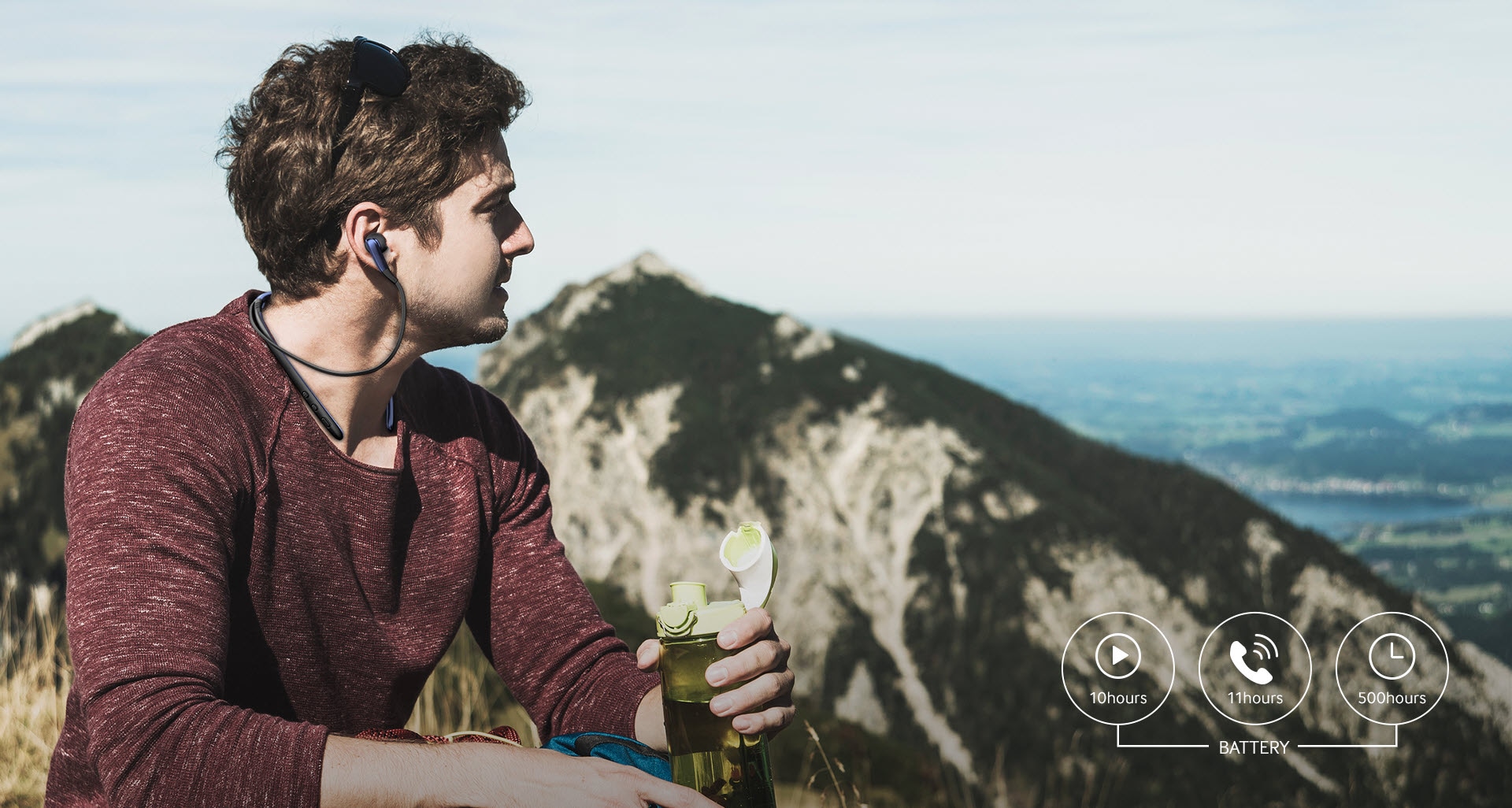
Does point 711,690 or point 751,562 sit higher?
point 751,562

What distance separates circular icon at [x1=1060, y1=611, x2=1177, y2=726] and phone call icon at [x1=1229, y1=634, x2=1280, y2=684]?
2203mm

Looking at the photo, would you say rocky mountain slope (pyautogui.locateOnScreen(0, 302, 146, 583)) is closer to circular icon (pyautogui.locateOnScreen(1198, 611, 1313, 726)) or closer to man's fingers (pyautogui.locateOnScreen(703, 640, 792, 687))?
man's fingers (pyautogui.locateOnScreen(703, 640, 792, 687))

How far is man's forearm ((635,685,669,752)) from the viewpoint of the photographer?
10.1 feet

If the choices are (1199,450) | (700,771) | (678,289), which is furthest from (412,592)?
(1199,450)

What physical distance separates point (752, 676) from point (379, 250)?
1.56 m

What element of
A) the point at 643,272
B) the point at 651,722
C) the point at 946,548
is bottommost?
the point at 946,548

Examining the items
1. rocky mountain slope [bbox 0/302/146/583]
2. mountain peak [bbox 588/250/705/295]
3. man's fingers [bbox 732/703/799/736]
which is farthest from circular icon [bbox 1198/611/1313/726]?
man's fingers [bbox 732/703/799/736]

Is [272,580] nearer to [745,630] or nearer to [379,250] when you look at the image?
[379,250]

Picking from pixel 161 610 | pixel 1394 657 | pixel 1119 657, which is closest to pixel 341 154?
pixel 161 610

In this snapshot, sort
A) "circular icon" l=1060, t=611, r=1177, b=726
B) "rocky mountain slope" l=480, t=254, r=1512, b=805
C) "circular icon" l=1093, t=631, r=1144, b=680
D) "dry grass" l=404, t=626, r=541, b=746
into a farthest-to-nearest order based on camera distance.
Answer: "circular icon" l=1093, t=631, r=1144, b=680 → "circular icon" l=1060, t=611, r=1177, b=726 → "rocky mountain slope" l=480, t=254, r=1512, b=805 → "dry grass" l=404, t=626, r=541, b=746

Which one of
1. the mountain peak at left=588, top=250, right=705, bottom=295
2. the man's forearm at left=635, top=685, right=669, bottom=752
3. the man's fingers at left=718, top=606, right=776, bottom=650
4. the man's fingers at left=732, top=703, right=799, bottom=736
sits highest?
the mountain peak at left=588, top=250, right=705, bottom=295

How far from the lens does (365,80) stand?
296cm

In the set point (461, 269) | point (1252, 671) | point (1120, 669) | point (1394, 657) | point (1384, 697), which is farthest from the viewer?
point (1394, 657)

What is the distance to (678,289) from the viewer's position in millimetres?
48375
